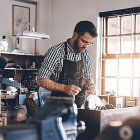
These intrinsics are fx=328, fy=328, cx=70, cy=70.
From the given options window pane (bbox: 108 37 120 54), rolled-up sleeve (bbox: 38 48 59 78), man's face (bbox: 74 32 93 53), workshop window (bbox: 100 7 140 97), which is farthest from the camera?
window pane (bbox: 108 37 120 54)

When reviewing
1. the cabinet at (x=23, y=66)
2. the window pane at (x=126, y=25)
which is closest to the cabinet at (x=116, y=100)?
the window pane at (x=126, y=25)

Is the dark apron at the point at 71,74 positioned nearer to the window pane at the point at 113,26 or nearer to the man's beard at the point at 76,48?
the man's beard at the point at 76,48

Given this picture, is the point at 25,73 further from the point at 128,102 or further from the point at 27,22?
the point at 128,102

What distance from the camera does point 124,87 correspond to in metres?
6.31

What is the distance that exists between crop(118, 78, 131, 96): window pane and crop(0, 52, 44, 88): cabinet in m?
1.87

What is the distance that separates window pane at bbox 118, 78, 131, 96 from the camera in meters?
6.23

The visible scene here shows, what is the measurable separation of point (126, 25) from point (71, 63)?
3478 millimetres

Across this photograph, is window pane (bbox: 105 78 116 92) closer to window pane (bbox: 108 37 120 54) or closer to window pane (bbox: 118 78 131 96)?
window pane (bbox: 118 78 131 96)

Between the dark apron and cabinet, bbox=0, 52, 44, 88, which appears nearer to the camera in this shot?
the dark apron

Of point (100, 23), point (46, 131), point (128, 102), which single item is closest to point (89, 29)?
point (46, 131)

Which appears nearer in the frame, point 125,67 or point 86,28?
point 86,28

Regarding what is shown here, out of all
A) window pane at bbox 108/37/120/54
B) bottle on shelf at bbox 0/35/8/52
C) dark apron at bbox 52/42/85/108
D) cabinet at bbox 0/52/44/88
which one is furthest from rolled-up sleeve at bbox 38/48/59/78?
cabinet at bbox 0/52/44/88

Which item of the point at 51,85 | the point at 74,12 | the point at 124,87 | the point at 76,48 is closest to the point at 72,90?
the point at 51,85

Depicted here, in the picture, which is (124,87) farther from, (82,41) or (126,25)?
(82,41)
